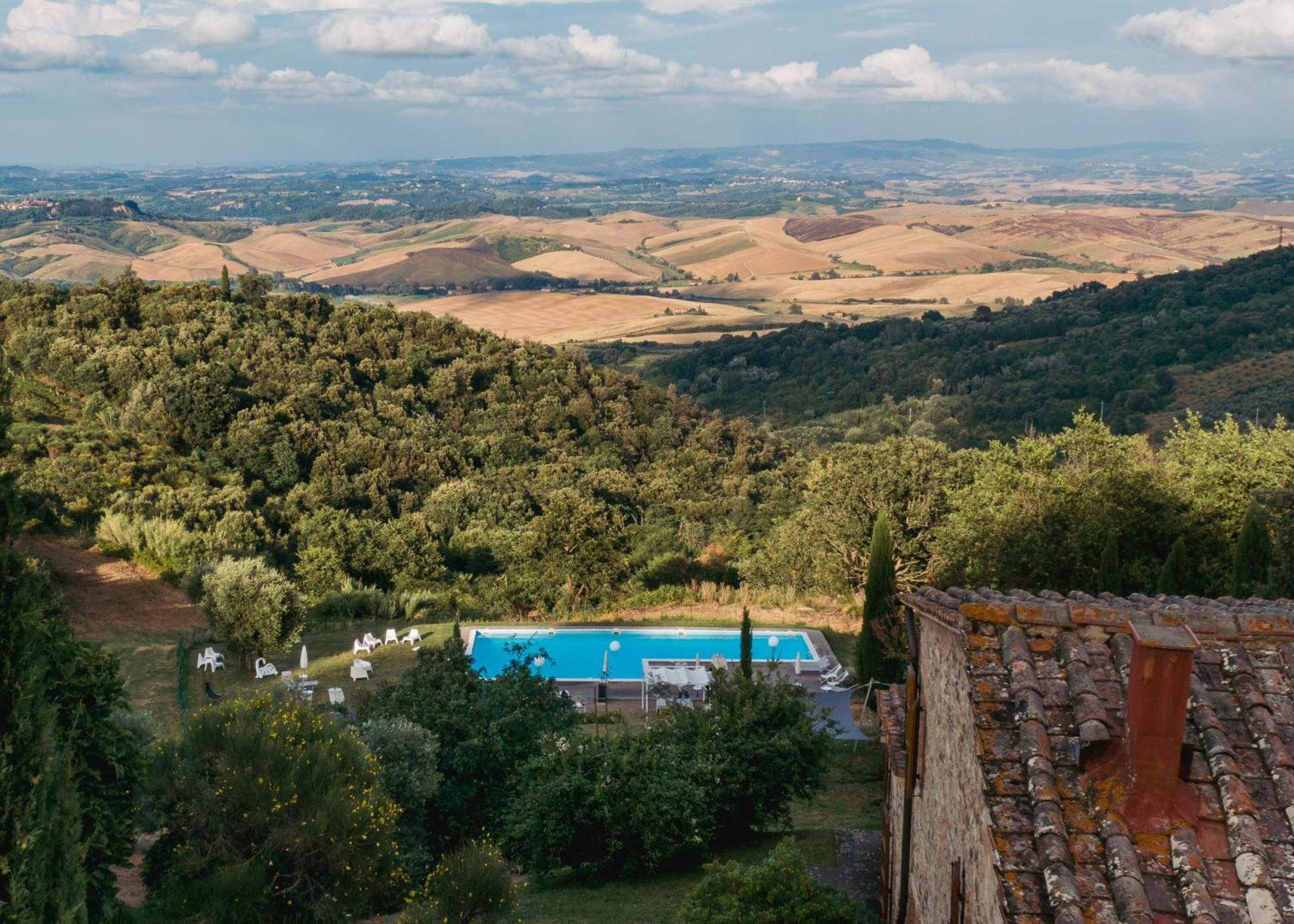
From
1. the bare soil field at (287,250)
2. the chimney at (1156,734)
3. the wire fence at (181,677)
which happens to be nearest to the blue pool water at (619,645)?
Result: the wire fence at (181,677)

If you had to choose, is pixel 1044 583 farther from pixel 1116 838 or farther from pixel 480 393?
pixel 480 393

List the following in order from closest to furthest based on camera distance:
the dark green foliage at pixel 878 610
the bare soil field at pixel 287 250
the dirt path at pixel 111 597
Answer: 1. the dark green foliage at pixel 878 610
2. the dirt path at pixel 111 597
3. the bare soil field at pixel 287 250

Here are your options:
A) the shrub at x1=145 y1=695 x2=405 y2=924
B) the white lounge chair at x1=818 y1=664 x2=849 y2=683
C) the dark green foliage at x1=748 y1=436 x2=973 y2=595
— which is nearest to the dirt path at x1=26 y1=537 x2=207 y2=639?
the shrub at x1=145 y1=695 x2=405 y2=924

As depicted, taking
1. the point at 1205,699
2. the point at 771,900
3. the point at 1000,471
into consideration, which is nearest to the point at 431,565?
the point at 1000,471

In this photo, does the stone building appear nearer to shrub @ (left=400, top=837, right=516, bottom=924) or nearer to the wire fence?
shrub @ (left=400, top=837, right=516, bottom=924)

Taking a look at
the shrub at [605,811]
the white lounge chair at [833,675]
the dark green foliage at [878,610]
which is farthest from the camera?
the white lounge chair at [833,675]

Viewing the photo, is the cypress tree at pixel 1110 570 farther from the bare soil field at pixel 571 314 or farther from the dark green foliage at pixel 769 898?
the bare soil field at pixel 571 314

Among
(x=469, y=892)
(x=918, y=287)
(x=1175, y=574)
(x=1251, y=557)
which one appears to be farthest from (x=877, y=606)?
(x=918, y=287)
